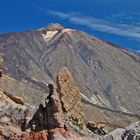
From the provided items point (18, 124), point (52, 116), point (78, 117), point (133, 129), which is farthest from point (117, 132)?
point (78, 117)

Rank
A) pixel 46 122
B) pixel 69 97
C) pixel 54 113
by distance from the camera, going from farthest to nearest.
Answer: pixel 69 97
pixel 54 113
pixel 46 122

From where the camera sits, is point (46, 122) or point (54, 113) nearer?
point (46, 122)

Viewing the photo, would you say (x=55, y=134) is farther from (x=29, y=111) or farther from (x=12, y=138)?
(x=29, y=111)

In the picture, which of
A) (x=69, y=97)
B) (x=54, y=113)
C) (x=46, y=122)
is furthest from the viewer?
(x=69, y=97)

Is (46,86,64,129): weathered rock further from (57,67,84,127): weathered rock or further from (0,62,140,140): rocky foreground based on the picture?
(57,67,84,127): weathered rock

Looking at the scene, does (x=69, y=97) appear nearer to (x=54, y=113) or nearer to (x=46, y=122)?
(x=54, y=113)

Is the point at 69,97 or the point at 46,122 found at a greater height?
the point at 69,97

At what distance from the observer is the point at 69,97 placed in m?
28.7

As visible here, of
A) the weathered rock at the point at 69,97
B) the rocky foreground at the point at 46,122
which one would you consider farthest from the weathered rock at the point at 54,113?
the weathered rock at the point at 69,97

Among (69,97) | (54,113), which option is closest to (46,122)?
(54,113)

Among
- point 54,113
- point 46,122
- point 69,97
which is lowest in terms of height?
point 46,122

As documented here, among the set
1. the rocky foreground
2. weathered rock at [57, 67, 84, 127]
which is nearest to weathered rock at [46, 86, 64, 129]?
the rocky foreground

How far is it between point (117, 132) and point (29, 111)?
881cm

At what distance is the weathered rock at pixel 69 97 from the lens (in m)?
27.1
